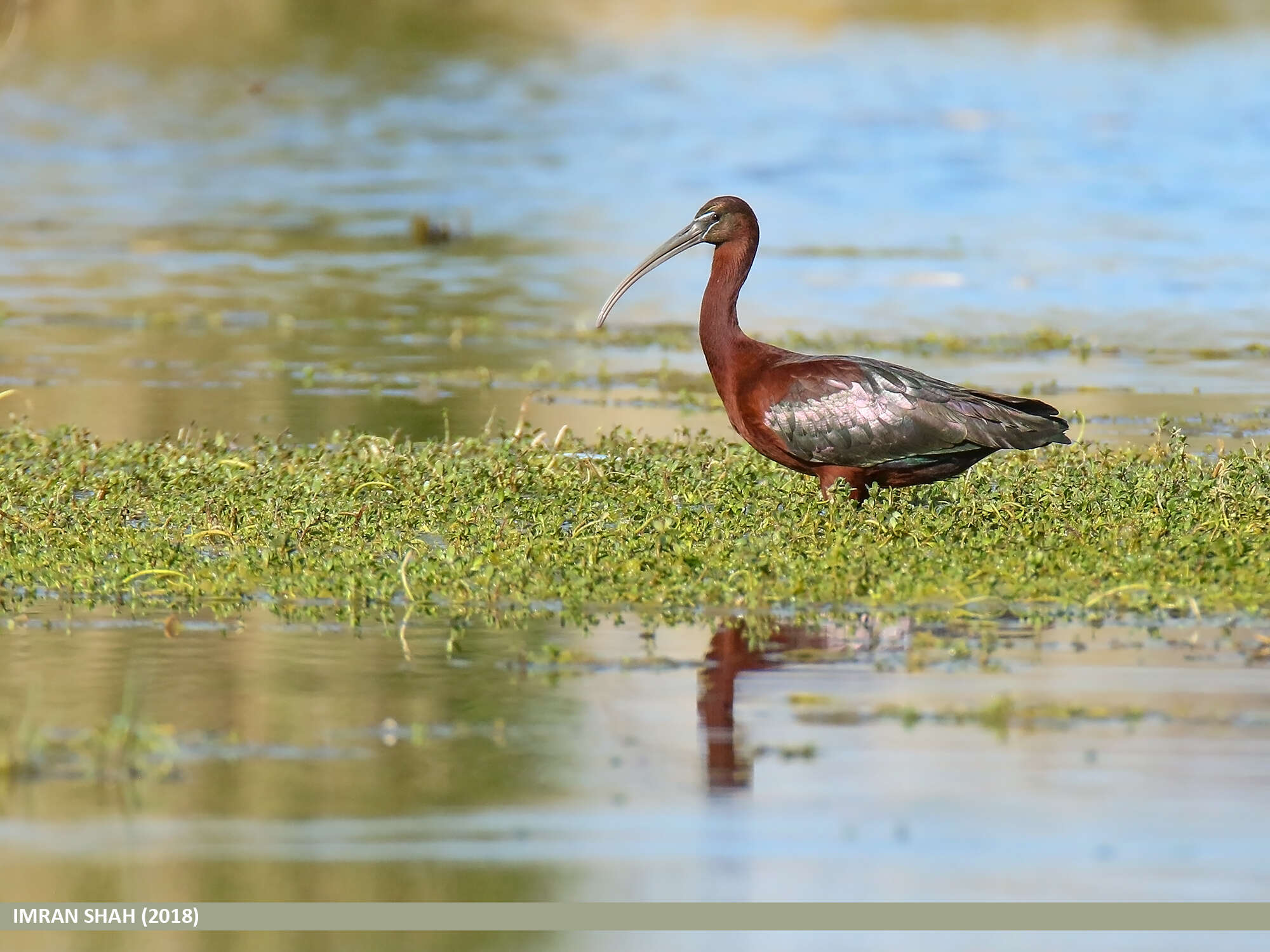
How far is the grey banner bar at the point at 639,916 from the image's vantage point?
5.82 metres

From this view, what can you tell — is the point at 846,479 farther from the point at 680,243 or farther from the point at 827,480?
the point at 680,243

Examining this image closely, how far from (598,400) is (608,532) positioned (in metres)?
5.60

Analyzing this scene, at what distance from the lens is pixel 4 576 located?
374 inches

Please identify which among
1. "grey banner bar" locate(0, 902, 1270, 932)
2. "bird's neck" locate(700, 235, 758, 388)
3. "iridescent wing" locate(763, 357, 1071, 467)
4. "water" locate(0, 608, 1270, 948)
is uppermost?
"bird's neck" locate(700, 235, 758, 388)

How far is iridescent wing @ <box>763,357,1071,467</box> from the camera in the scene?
10500 millimetres

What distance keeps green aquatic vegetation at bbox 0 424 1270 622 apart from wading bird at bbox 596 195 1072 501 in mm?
203

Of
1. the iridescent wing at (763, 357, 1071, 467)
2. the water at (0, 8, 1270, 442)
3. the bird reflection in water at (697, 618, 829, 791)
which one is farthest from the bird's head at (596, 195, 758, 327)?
the bird reflection in water at (697, 618, 829, 791)

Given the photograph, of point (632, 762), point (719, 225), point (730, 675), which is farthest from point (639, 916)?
point (719, 225)

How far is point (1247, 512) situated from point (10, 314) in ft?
40.5

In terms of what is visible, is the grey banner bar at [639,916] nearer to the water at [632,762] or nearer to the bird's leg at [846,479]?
the water at [632,762]

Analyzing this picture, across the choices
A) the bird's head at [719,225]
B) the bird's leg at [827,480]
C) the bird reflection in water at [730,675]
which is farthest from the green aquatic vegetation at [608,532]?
the bird's head at [719,225]

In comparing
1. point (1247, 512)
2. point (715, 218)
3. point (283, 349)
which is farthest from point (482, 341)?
point (1247, 512)

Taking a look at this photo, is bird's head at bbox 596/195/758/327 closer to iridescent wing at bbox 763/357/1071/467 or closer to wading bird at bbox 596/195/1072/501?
wading bird at bbox 596/195/1072/501

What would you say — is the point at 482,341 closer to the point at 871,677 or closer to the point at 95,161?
the point at 871,677
